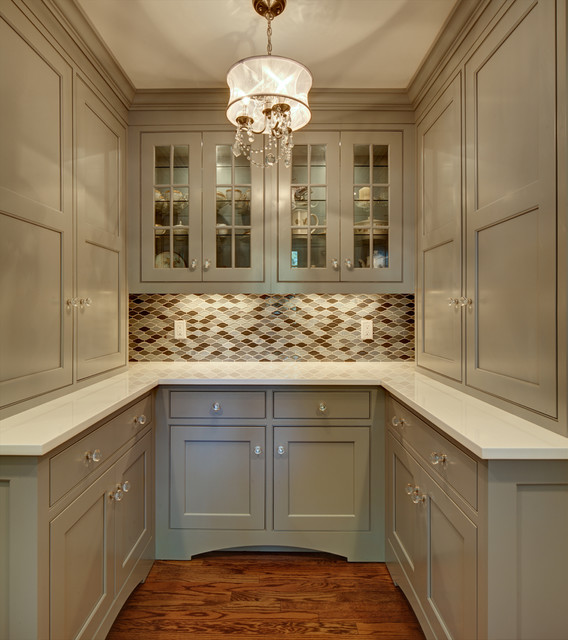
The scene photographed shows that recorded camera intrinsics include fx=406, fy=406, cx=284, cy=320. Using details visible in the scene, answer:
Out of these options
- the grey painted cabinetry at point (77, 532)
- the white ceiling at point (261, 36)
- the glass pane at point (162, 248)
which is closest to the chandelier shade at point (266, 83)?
the white ceiling at point (261, 36)

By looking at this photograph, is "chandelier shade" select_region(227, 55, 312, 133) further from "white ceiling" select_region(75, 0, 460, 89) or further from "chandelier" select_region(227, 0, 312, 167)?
"white ceiling" select_region(75, 0, 460, 89)

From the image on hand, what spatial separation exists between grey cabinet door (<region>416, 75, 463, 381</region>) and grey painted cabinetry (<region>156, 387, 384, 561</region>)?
425mm

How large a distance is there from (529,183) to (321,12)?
1140 millimetres

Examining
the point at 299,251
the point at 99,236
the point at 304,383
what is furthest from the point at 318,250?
the point at 99,236

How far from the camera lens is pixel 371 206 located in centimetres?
238

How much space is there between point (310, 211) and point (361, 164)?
0.41 m

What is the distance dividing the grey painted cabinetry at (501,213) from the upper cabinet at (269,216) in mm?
367

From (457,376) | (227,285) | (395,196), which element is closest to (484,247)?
(457,376)

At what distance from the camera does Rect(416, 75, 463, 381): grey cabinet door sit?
1.79m

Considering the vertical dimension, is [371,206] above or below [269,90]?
below

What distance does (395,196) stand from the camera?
2.37 m

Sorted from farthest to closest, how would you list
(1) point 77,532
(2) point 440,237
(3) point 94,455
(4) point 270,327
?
(4) point 270,327 < (2) point 440,237 < (3) point 94,455 < (1) point 77,532

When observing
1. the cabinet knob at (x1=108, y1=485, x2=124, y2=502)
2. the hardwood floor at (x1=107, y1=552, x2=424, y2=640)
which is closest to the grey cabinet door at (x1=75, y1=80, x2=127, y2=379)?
the cabinet knob at (x1=108, y1=485, x2=124, y2=502)

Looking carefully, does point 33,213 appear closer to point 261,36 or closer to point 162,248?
point 162,248
